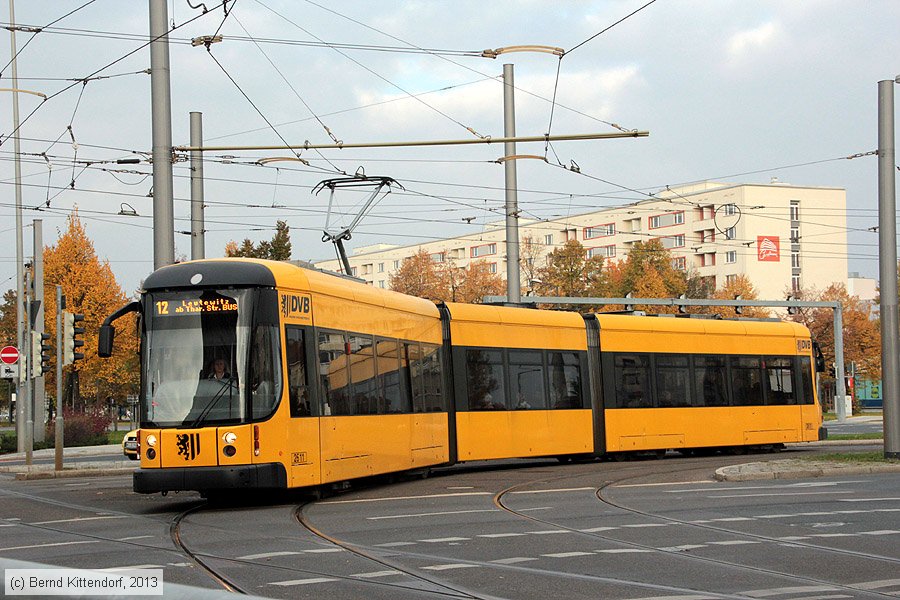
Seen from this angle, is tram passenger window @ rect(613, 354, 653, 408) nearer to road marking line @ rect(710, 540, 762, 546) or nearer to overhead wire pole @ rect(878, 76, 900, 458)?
overhead wire pole @ rect(878, 76, 900, 458)

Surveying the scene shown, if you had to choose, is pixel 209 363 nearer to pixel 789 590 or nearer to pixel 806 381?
pixel 789 590

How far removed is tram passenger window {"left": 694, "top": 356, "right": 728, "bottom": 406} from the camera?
91.4 feet

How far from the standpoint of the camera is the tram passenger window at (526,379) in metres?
24.2

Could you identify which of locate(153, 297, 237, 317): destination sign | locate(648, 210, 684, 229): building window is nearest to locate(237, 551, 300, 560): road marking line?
locate(153, 297, 237, 317): destination sign

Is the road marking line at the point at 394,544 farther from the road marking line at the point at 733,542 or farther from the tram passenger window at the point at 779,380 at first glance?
the tram passenger window at the point at 779,380

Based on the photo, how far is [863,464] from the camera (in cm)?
2184

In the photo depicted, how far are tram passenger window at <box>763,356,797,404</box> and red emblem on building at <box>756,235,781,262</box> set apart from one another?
6742 centimetres

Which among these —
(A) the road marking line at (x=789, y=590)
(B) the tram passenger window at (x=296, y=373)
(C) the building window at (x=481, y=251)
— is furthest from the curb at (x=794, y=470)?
(C) the building window at (x=481, y=251)

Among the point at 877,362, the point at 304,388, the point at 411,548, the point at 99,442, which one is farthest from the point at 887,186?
the point at 877,362

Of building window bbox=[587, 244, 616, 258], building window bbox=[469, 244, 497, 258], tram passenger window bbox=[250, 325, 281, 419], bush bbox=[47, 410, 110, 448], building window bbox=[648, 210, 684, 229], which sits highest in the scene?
building window bbox=[648, 210, 684, 229]

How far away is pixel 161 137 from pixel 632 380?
36.2ft

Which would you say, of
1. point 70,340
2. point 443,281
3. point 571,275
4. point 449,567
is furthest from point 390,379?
point 443,281

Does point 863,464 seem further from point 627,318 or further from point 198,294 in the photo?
point 198,294

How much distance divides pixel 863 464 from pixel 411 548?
1313cm
